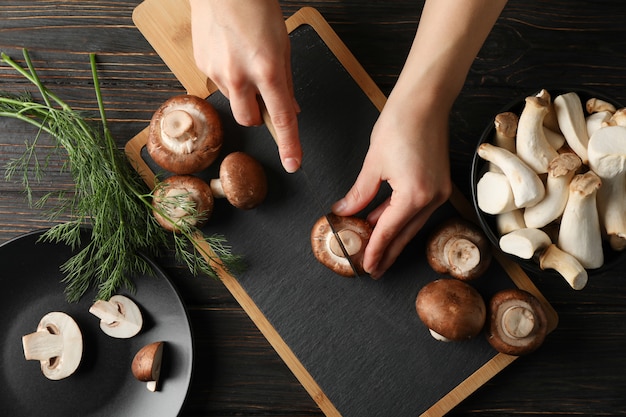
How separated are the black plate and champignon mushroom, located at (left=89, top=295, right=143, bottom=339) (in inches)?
0.9

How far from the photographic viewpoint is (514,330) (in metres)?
1.34

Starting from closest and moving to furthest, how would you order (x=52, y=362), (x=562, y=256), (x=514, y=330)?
(x=562, y=256) → (x=514, y=330) → (x=52, y=362)

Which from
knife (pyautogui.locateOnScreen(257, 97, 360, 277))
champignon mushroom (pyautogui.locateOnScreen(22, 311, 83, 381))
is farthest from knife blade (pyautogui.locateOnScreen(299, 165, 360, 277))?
champignon mushroom (pyautogui.locateOnScreen(22, 311, 83, 381))

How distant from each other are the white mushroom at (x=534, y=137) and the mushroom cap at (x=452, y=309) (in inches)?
13.5

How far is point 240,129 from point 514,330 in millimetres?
862

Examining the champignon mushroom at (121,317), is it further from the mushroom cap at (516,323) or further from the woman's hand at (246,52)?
the mushroom cap at (516,323)

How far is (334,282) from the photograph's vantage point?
1.46m

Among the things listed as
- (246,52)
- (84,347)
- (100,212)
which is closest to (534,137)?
(246,52)

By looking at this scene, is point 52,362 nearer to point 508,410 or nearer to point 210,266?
point 210,266

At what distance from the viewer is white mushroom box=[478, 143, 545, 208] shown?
121 centimetres

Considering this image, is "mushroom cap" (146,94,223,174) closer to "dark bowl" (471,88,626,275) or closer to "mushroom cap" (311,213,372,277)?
"mushroom cap" (311,213,372,277)

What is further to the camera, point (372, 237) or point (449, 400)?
point (449, 400)

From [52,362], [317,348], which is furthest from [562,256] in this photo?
[52,362]

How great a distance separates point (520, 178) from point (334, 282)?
0.54m
